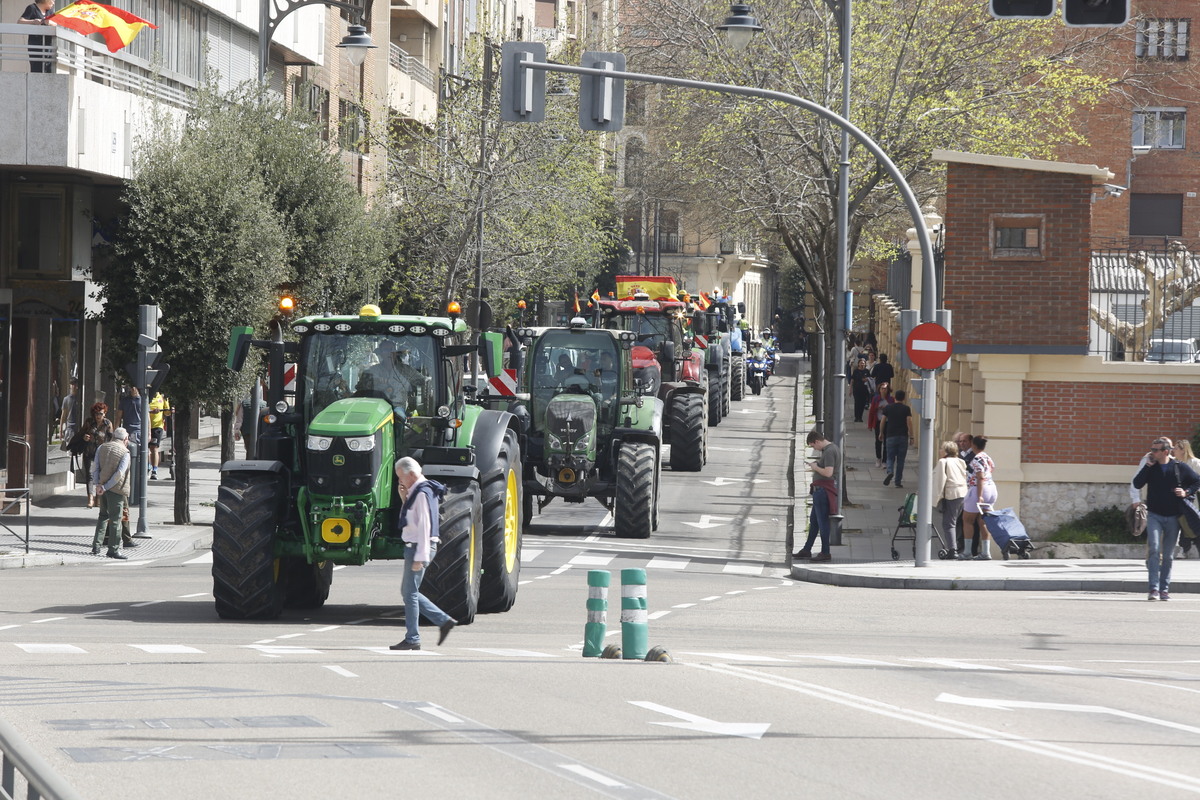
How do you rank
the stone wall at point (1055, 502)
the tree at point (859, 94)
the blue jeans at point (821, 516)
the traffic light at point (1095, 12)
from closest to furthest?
1. the traffic light at point (1095, 12)
2. the blue jeans at point (821, 516)
3. the stone wall at point (1055, 502)
4. the tree at point (859, 94)

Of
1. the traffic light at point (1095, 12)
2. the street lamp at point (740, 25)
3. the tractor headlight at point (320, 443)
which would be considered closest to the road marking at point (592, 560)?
the tractor headlight at point (320, 443)

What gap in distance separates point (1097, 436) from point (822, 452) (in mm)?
3963

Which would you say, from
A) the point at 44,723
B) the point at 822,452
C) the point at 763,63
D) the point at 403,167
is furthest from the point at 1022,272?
the point at 403,167

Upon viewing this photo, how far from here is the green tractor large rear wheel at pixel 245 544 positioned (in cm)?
1456

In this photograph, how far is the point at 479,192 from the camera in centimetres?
4250

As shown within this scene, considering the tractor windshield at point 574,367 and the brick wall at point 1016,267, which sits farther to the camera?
the tractor windshield at point 574,367

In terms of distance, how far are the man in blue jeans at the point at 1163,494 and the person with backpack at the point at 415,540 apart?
8406 mm

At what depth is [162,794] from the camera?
26.6 feet

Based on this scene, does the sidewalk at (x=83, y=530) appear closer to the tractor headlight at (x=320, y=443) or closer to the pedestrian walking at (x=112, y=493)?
the pedestrian walking at (x=112, y=493)

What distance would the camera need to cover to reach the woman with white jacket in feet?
73.5

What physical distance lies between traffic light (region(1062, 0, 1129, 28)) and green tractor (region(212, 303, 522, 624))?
6.24 m

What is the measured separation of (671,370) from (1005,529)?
11502 mm

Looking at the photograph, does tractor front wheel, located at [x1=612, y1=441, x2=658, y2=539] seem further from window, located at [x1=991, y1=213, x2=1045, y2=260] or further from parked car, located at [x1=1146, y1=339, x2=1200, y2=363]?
parked car, located at [x1=1146, y1=339, x2=1200, y2=363]

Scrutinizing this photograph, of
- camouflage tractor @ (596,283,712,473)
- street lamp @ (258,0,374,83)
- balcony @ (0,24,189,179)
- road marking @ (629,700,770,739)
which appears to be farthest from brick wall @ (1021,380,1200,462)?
road marking @ (629,700,770,739)
